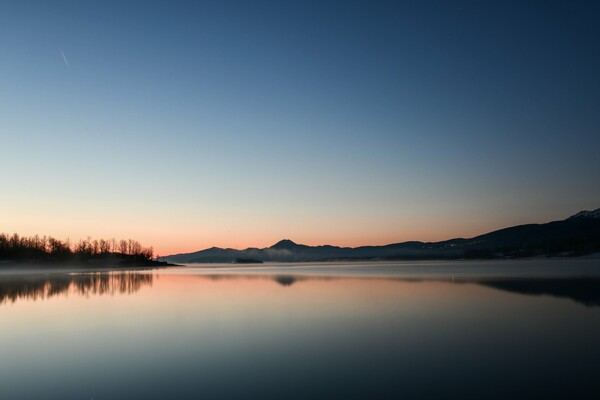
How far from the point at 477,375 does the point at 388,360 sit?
108 inches

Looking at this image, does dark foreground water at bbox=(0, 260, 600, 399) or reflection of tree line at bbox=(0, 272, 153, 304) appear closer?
dark foreground water at bbox=(0, 260, 600, 399)

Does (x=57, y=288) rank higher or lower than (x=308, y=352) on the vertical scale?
higher

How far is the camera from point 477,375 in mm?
11430

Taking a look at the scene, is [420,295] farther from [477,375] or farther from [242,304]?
[477,375]

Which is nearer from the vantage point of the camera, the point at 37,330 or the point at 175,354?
the point at 175,354

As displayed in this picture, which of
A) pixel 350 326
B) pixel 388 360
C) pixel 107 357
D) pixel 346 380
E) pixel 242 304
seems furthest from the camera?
pixel 242 304

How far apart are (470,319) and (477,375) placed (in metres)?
10.3

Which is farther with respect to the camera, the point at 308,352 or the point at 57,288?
the point at 57,288

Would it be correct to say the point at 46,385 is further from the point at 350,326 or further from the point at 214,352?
the point at 350,326

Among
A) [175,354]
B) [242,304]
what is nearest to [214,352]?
[175,354]

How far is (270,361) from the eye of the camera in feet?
44.5

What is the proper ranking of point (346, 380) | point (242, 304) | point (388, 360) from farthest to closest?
1. point (242, 304)
2. point (388, 360)
3. point (346, 380)

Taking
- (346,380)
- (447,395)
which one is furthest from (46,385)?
(447,395)

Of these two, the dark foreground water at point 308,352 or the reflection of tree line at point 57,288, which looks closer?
the dark foreground water at point 308,352
